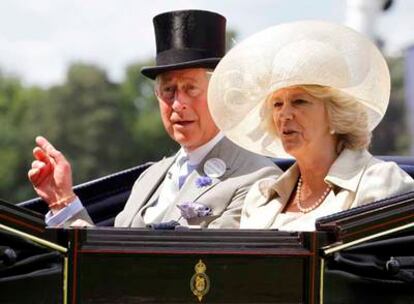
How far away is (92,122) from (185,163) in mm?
28502

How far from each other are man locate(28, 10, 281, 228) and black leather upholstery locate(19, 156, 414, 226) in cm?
12

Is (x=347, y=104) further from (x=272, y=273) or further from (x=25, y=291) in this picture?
(x=25, y=291)

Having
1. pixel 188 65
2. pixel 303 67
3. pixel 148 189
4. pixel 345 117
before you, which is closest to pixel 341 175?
pixel 345 117

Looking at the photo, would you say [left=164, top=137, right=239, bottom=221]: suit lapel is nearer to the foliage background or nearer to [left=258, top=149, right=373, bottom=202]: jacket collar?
[left=258, top=149, right=373, bottom=202]: jacket collar

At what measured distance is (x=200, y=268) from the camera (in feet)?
11.1

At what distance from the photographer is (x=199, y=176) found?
4328 millimetres

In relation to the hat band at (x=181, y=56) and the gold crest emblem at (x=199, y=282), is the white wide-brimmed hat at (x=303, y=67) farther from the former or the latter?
the gold crest emblem at (x=199, y=282)

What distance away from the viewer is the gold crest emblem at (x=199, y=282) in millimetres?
3393

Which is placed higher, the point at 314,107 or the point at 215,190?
the point at 314,107

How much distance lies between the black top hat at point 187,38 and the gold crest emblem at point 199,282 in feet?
3.63

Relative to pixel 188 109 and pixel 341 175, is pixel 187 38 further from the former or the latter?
pixel 341 175

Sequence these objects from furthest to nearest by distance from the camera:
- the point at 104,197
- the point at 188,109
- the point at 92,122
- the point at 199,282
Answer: the point at 92,122 → the point at 104,197 → the point at 188,109 → the point at 199,282

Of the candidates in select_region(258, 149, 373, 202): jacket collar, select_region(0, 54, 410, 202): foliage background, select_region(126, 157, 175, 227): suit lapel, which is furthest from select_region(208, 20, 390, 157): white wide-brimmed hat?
select_region(0, 54, 410, 202): foliage background

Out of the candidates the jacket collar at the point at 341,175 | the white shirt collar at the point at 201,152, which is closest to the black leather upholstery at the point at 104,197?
the white shirt collar at the point at 201,152
